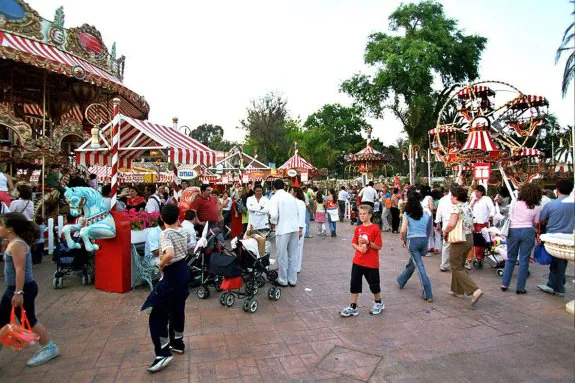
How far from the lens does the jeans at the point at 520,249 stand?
226 inches

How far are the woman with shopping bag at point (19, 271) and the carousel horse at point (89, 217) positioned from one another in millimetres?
2386

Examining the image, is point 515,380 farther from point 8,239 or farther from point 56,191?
point 56,191

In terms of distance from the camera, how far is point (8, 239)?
349 centimetres

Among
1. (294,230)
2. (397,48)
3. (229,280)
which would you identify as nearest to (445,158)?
(294,230)

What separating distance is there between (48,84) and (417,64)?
25129 millimetres

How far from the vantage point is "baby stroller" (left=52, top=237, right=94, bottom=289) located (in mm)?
6352

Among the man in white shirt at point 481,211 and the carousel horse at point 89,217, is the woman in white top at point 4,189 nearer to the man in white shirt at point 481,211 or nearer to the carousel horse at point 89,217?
the carousel horse at point 89,217

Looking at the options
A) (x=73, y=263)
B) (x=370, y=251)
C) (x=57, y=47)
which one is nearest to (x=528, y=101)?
(x=370, y=251)

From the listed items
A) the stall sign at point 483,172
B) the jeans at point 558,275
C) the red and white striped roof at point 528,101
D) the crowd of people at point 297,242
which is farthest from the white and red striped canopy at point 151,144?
the red and white striped roof at point 528,101

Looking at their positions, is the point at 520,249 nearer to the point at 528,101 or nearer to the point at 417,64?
the point at 528,101

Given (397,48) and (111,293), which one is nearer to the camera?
(111,293)

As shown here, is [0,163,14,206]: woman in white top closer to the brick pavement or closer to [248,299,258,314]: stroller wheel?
the brick pavement

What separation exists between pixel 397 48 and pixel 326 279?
1112 inches

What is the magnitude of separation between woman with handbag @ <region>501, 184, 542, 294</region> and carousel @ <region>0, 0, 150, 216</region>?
10.4 meters
